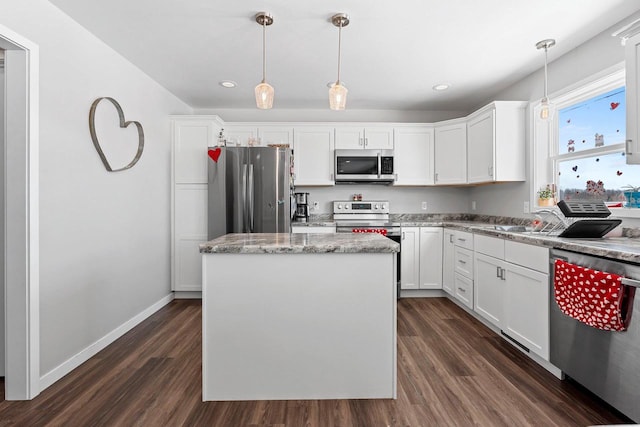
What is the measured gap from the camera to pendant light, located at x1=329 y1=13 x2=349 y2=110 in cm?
192

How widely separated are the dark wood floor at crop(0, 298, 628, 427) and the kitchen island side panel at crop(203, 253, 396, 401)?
0.12m

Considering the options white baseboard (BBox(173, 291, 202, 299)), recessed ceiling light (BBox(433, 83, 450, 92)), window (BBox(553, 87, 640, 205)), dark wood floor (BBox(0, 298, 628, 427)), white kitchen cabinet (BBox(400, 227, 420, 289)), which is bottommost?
dark wood floor (BBox(0, 298, 628, 427))

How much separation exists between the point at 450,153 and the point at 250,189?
246 cm

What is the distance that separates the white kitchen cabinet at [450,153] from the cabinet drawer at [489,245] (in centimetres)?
106

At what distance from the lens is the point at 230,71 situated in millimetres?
3051

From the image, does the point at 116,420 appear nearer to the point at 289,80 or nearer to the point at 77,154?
the point at 77,154

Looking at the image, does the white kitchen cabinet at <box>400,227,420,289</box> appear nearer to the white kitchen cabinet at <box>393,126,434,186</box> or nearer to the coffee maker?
the white kitchen cabinet at <box>393,126,434,186</box>

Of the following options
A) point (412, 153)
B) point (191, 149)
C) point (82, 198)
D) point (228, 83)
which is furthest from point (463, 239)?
point (82, 198)

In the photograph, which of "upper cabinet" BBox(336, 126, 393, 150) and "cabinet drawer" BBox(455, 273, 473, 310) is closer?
"cabinet drawer" BBox(455, 273, 473, 310)

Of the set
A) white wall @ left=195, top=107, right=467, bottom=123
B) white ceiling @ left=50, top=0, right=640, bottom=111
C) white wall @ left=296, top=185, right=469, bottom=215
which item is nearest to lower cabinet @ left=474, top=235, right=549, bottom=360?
white wall @ left=296, top=185, right=469, bottom=215

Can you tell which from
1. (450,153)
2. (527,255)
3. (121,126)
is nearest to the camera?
(527,255)

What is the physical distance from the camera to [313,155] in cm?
400

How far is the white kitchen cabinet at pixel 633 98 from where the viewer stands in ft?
5.53

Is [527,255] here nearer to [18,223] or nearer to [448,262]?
[448,262]
